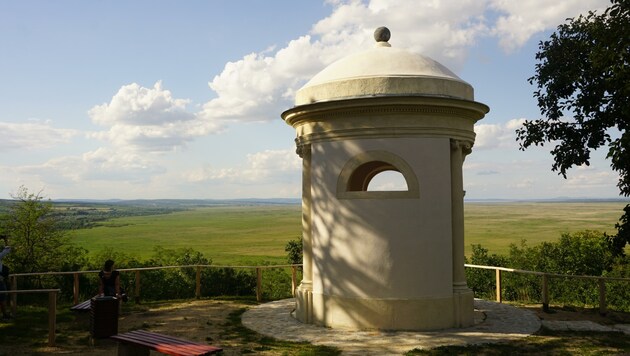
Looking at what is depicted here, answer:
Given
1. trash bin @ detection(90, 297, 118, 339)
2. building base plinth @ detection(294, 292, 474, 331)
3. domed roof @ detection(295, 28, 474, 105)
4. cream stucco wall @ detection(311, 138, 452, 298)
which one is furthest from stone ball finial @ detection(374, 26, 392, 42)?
trash bin @ detection(90, 297, 118, 339)

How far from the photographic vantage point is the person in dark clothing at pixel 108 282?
36.3 ft

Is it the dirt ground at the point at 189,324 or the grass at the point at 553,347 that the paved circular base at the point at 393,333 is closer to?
the grass at the point at 553,347

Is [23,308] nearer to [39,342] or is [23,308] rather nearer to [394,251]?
[39,342]

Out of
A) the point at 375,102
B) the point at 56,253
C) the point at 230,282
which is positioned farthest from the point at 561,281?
the point at 56,253

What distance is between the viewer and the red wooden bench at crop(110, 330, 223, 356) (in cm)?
703

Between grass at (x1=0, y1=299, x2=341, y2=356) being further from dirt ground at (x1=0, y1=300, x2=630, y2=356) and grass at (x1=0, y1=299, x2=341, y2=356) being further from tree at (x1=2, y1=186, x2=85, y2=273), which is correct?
tree at (x1=2, y1=186, x2=85, y2=273)

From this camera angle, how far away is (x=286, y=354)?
8.87 meters

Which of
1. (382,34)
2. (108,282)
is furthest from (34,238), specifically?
(382,34)

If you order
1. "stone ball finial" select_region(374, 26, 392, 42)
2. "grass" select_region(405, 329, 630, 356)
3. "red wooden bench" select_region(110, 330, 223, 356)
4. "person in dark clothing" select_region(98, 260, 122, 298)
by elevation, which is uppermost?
"stone ball finial" select_region(374, 26, 392, 42)

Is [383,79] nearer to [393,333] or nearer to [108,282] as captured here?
[393,333]

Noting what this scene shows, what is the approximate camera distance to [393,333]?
34.2 ft

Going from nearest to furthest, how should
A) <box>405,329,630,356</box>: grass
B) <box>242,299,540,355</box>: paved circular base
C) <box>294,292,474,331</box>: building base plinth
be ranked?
<box>405,329,630,356</box>: grass, <box>242,299,540,355</box>: paved circular base, <box>294,292,474,331</box>: building base plinth

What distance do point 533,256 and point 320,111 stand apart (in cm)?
2604

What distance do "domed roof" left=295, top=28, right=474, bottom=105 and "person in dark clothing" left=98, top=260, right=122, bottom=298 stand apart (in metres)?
5.25
